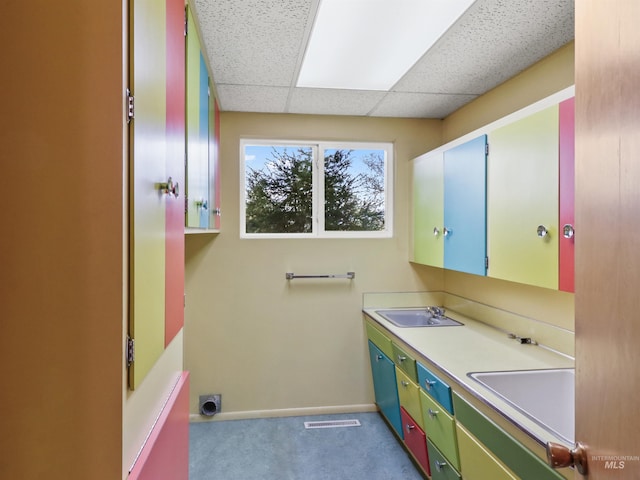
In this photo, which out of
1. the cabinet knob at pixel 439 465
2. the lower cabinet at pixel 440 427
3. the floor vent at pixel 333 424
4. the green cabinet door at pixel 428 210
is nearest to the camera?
the lower cabinet at pixel 440 427

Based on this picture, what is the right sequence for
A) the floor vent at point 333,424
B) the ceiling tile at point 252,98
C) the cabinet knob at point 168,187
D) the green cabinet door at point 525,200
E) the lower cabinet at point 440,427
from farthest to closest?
the floor vent at point 333,424 < the ceiling tile at point 252,98 < the green cabinet door at point 525,200 < the lower cabinet at point 440,427 < the cabinet knob at point 168,187

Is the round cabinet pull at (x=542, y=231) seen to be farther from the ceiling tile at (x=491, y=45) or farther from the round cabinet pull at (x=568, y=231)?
the ceiling tile at (x=491, y=45)

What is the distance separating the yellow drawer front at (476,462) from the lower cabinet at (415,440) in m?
0.45

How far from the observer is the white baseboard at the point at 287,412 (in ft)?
9.47

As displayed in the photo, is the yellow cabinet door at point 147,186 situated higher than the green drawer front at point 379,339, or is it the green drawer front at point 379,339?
the yellow cabinet door at point 147,186

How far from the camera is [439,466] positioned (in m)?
1.87

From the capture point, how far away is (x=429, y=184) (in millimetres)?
2725

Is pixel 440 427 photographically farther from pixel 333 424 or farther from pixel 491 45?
pixel 491 45

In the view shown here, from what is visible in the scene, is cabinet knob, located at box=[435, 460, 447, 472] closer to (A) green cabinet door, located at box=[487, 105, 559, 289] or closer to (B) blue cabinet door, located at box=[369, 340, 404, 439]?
(B) blue cabinet door, located at box=[369, 340, 404, 439]

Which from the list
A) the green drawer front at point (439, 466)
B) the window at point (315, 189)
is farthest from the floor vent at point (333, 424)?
the window at point (315, 189)

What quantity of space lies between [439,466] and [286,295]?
1577 millimetres

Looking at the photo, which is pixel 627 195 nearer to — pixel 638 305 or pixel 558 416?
pixel 638 305

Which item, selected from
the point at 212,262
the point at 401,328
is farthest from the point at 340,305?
the point at 212,262

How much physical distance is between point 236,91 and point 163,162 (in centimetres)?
172
